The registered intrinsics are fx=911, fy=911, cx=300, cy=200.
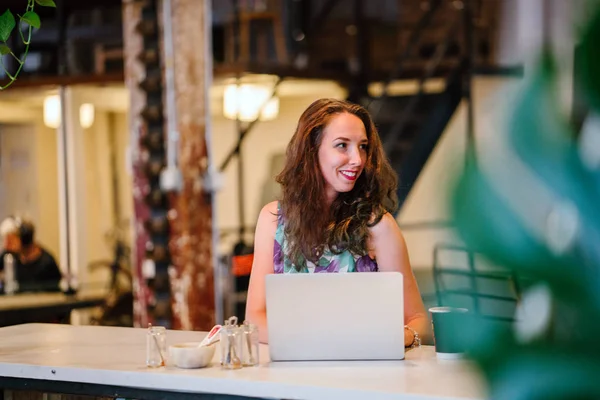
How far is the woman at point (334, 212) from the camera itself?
8.43ft

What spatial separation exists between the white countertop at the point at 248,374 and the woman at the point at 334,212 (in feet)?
0.99

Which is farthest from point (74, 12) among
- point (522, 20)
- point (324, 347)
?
point (324, 347)

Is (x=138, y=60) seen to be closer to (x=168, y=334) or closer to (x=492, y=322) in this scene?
(x=168, y=334)

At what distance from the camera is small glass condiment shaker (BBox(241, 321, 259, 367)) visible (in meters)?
2.13

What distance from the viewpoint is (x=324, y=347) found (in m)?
2.11

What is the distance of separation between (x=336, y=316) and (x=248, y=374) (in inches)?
9.3

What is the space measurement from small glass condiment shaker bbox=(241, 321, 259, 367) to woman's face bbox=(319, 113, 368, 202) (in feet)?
1.93

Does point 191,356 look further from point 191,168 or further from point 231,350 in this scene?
point 191,168

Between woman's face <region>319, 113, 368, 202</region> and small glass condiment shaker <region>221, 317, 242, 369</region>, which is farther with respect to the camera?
woman's face <region>319, 113, 368, 202</region>

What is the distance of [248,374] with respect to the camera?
6.66ft

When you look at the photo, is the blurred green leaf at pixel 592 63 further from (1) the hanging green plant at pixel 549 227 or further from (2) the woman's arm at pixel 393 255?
(2) the woman's arm at pixel 393 255

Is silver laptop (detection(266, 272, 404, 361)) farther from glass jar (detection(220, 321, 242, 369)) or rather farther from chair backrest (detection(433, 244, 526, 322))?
chair backrest (detection(433, 244, 526, 322))

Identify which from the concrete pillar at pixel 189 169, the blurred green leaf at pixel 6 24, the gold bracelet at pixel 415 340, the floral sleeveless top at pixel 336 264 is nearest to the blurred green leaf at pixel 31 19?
the blurred green leaf at pixel 6 24

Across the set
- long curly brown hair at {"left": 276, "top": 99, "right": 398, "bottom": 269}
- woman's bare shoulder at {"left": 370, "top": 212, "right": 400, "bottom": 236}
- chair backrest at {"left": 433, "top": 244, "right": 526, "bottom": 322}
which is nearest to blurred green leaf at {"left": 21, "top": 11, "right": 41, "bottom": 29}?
long curly brown hair at {"left": 276, "top": 99, "right": 398, "bottom": 269}
